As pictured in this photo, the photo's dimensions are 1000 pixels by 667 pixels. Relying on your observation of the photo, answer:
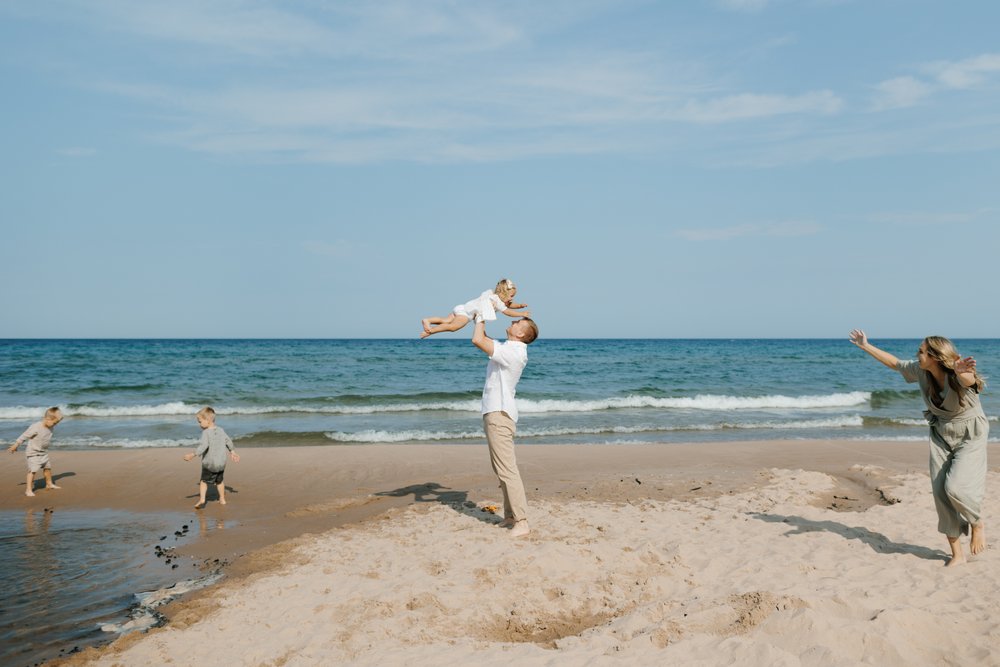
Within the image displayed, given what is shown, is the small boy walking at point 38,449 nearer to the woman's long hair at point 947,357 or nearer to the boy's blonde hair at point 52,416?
the boy's blonde hair at point 52,416

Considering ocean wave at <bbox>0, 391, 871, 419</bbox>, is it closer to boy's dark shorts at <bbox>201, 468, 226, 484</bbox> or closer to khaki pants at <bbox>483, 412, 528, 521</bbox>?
boy's dark shorts at <bbox>201, 468, 226, 484</bbox>

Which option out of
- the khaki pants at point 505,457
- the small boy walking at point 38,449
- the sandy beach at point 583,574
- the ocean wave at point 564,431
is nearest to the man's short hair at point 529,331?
the khaki pants at point 505,457

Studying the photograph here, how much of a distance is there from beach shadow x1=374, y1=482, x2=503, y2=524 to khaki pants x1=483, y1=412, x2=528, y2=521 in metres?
0.75

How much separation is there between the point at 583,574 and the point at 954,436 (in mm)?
3150

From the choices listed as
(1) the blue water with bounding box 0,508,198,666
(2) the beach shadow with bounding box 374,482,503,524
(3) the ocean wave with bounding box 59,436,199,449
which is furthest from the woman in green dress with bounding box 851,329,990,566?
(3) the ocean wave with bounding box 59,436,199,449

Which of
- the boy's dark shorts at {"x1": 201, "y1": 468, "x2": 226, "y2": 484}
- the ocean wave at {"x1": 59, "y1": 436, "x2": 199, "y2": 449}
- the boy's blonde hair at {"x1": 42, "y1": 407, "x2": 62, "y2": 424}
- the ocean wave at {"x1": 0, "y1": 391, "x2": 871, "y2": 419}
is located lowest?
the ocean wave at {"x1": 0, "y1": 391, "x2": 871, "y2": 419}

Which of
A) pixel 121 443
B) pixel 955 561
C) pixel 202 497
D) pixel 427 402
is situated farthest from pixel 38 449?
pixel 427 402

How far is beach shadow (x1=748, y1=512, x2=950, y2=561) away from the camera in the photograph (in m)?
6.24

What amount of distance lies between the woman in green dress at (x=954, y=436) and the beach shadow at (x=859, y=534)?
0.36 meters

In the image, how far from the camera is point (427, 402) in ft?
77.0

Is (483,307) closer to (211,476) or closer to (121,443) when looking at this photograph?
(211,476)

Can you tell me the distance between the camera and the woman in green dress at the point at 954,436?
221 inches

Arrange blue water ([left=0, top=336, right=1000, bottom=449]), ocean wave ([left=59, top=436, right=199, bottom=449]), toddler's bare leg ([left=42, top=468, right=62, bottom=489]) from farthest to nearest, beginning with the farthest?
blue water ([left=0, top=336, right=1000, bottom=449]), ocean wave ([left=59, top=436, right=199, bottom=449]), toddler's bare leg ([left=42, top=468, right=62, bottom=489])

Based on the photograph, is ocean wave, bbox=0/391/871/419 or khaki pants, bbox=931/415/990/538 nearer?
khaki pants, bbox=931/415/990/538
